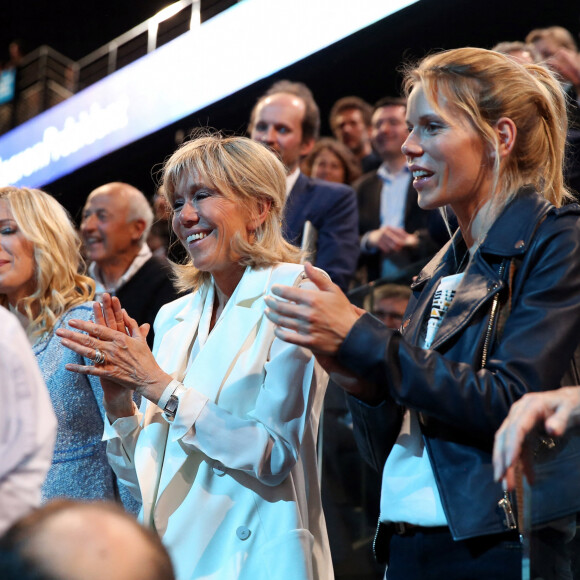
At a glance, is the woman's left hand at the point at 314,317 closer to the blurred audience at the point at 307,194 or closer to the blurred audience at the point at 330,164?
the blurred audience at the point at 307,194

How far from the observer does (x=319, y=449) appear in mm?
3482

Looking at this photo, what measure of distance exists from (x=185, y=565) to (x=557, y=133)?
138 cm

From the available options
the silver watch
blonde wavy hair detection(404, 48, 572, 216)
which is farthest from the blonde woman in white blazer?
blonde wavy hair detection(404, 48, 572, 216)

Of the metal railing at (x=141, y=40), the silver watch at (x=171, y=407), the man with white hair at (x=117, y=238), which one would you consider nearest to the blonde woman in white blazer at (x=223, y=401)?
the silver watch at (x=171, y=407)

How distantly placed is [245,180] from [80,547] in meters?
1.78

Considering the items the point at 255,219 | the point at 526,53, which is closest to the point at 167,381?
the point at 255,219

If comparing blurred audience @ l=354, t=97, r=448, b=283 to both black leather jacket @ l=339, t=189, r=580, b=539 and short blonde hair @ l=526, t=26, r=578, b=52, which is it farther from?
black leather jacket @ l=339, t=189, r=580, b=539

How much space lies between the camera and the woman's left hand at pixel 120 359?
2174mm

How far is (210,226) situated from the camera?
2.46m

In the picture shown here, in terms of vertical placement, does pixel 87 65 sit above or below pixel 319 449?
above

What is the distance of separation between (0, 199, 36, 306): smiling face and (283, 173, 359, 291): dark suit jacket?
52.6 inches

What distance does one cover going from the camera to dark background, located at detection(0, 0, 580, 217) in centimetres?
549

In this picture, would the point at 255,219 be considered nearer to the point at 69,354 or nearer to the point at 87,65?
the point at 69,354

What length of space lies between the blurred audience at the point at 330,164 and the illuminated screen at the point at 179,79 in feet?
2.33
